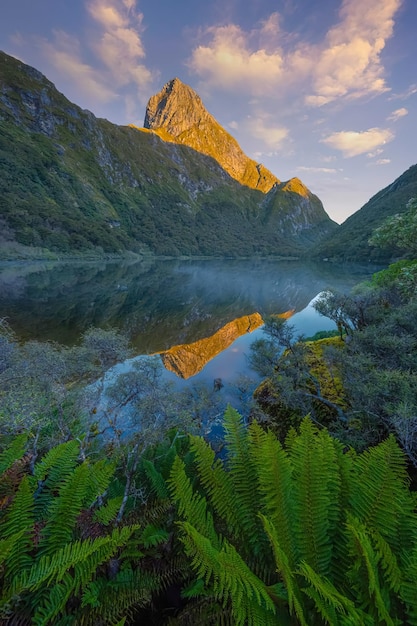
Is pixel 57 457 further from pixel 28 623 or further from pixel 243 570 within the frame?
pixel 243 570

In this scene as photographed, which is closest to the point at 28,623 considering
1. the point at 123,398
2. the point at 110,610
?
the point at 110,610

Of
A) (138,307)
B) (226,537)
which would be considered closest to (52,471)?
(226,537)

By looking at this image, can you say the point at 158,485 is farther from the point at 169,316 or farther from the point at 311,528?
the point at 169,316

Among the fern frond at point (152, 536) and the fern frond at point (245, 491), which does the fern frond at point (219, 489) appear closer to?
the fern frond at point (245, 491)

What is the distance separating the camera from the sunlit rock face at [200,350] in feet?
55.4

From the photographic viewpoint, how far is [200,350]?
2039 centimetres

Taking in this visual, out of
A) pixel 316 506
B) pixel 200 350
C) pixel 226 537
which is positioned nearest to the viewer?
pixel 316 506

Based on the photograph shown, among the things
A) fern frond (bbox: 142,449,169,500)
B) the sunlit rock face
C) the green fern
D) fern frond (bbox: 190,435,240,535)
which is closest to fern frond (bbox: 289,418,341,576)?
the green fern

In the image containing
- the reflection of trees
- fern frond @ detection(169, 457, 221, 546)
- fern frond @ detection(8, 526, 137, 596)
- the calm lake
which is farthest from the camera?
the reflection of trees

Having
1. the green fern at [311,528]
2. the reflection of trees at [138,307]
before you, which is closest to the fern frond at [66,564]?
the green fern at [311,528]

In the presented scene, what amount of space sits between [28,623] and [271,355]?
24.1 ft

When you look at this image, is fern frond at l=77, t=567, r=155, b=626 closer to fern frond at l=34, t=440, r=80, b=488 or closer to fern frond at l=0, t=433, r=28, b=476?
fern frond at l=34, t=440, r=80, b=488

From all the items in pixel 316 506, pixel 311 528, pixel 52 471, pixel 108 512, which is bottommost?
pixel 108 512

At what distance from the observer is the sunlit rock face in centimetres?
1689
